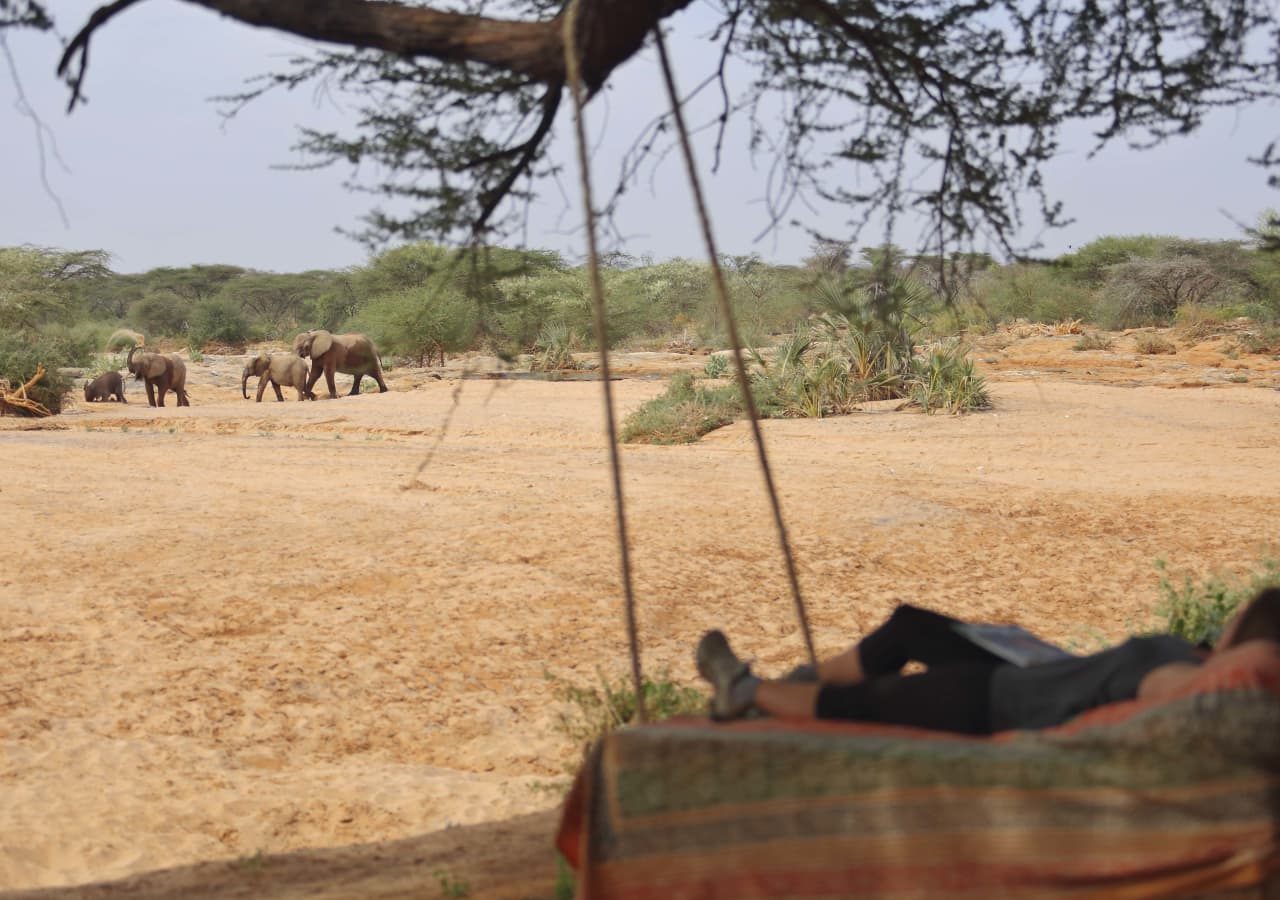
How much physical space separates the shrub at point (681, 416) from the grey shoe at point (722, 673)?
10966 mm

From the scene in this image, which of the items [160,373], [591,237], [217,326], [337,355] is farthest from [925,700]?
[217,326]

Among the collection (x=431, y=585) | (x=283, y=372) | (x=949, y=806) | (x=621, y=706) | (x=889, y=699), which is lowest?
(x=621, y=706)

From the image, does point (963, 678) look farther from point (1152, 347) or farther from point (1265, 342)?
point (1152, 347)

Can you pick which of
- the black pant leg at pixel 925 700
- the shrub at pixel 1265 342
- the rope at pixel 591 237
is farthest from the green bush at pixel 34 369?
the shrub at pixel 1265 342

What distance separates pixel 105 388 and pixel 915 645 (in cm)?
2227

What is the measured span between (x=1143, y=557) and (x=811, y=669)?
17.8ft

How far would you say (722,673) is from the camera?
8.28 feet

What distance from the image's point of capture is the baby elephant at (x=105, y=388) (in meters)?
21.9

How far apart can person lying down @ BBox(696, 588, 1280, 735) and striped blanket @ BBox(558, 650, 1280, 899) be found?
95 millimetres

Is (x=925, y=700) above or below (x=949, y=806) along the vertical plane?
above

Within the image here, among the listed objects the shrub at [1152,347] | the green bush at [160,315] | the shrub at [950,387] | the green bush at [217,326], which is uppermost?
the green bush at [160,315]

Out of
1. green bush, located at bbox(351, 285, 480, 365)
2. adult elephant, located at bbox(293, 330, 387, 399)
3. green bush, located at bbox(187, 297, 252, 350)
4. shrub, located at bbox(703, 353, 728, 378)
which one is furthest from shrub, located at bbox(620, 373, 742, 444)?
green bush, located at bbox(187, 297, 252, 350)

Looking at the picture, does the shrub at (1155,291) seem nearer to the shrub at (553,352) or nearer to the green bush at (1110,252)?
the green bush at (1110,252)

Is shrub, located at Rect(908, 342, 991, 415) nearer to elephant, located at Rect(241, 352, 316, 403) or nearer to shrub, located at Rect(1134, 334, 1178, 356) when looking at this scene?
shrub, located at Rect(1134, 334, 1178, 356)
